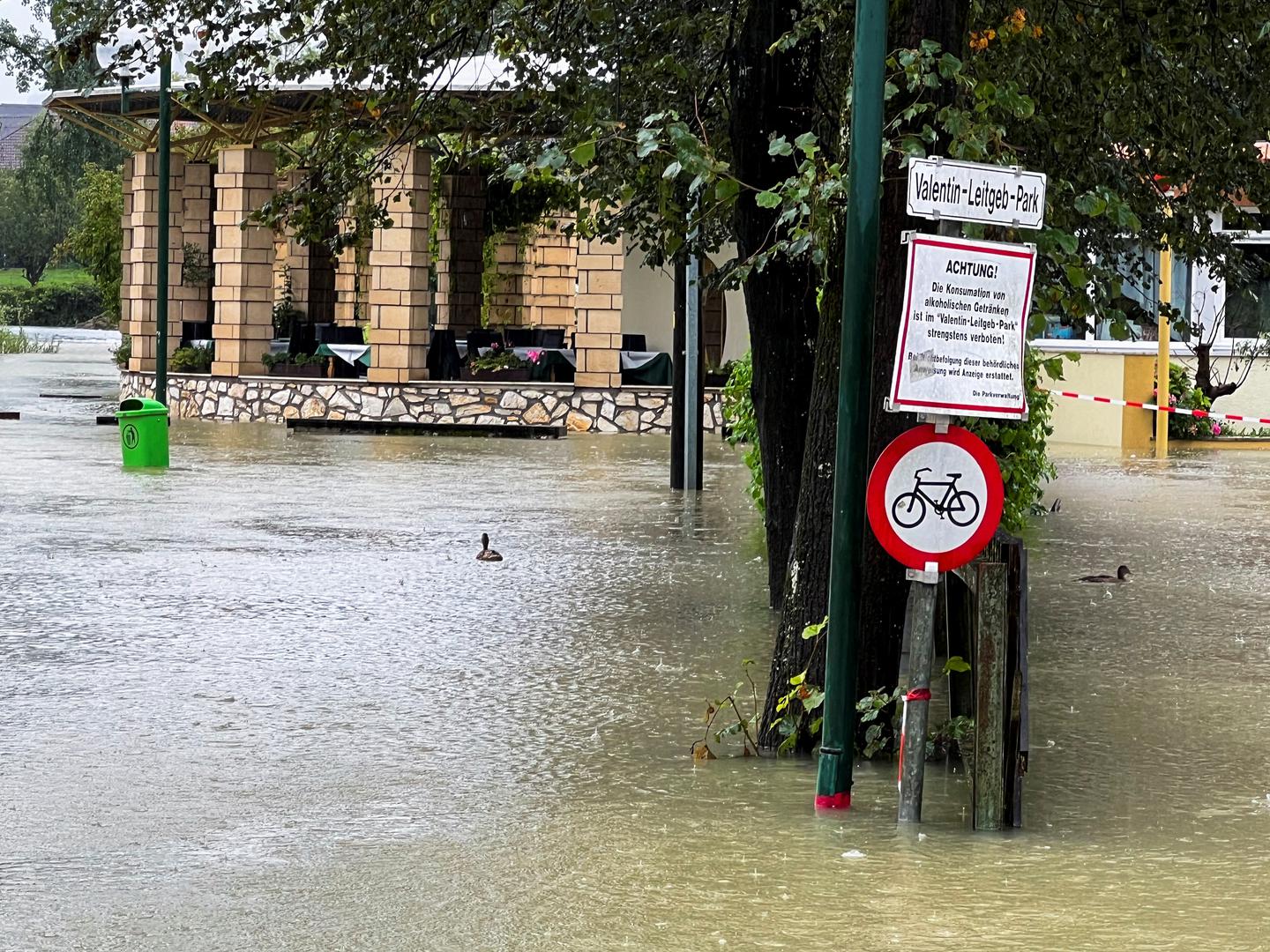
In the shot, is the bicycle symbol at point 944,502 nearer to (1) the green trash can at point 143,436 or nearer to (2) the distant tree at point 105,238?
(1) the green trash can at point 143,436

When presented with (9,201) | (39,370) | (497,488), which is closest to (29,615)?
(497,488)

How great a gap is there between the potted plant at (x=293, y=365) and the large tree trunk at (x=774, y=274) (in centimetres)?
2040

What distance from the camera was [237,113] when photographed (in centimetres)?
2920

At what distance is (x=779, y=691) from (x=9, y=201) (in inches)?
4631

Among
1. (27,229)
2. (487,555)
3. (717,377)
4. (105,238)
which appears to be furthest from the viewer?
(27,229)

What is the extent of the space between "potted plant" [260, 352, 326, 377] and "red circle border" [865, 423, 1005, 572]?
79.7 feet

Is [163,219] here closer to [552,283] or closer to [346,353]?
[346,353]

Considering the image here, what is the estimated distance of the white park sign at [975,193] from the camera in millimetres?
6008

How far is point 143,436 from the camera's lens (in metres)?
19.8

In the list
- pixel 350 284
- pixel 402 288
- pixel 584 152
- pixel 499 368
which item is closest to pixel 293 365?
pixel 402 288

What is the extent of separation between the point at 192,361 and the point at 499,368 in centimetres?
518

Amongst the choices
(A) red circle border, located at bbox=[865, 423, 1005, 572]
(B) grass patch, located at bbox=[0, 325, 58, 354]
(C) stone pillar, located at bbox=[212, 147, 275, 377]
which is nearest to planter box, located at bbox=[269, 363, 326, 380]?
(C) stone pillar, located at bbox=[212, 147, 275, 377]

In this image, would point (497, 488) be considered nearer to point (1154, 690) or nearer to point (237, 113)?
point (1154, 690)

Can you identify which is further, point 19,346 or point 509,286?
point 19,346
